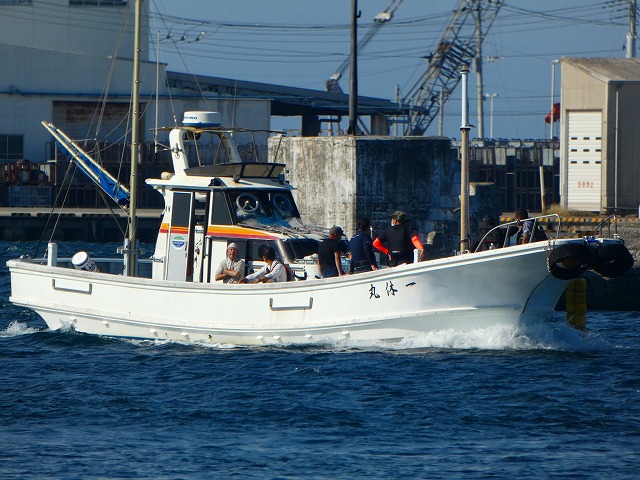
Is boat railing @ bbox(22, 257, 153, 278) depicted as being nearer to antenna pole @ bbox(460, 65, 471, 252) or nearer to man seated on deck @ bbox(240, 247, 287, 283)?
man seated on deck @ bbox(240, 247, 287, 283)

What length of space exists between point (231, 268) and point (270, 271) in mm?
763

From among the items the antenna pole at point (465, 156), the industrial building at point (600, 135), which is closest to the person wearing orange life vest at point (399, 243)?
the antenna pole at point (465, 156)

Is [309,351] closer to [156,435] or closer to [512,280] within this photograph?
[512,280]

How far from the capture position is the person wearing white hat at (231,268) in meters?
18.4

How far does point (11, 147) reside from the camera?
5553 cm

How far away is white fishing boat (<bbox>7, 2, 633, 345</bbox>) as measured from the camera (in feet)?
54.9

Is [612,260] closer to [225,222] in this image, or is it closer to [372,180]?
[225,222]

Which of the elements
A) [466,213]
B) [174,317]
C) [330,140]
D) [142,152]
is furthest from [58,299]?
[142,152]

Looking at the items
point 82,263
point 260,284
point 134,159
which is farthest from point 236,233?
point 82,263

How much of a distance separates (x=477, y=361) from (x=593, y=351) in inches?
86.6

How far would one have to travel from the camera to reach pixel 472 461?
40.5 feet

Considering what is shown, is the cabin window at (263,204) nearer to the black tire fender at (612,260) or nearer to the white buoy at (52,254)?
the white buoy at (52,254)

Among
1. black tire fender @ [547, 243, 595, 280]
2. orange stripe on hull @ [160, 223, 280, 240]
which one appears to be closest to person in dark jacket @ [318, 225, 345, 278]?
orange stripe on hull @ [160, 223, 280, 240]

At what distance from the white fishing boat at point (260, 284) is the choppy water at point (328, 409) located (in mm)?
325
